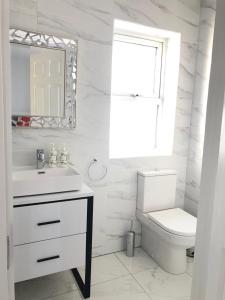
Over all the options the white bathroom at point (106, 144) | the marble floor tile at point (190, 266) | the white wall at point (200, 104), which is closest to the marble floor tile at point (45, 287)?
the white bathroom at point (106, 144)

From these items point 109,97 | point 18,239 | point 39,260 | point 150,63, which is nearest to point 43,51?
point 109,97

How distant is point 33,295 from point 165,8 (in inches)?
104

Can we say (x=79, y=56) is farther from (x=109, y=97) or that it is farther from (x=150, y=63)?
(x=150, y=63)

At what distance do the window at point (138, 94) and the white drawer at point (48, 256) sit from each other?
2.94 feet

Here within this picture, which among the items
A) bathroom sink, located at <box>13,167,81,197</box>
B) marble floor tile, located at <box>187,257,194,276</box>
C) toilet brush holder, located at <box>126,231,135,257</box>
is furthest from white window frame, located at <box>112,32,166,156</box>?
marble floor tile, located at <box>187,257,194,276</box>

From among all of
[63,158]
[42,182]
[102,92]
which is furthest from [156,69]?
[42,182]

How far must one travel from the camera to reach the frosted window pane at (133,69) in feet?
7.90

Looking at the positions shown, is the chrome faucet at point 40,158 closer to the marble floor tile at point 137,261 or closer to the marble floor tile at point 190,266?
the marble floor tile at point 137,261

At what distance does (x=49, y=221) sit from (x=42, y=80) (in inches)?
41.6

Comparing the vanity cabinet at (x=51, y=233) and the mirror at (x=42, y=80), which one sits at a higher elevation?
the mirror at (x=42, y=80)

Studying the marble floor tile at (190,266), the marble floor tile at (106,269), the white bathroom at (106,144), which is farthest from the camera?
the marble floor tile at (190,266)

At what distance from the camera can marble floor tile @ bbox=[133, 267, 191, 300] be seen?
74.5 inches

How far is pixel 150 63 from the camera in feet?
8.46

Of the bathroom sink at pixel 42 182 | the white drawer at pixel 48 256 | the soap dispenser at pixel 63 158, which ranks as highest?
the soap dispenser at pixel 63 158
